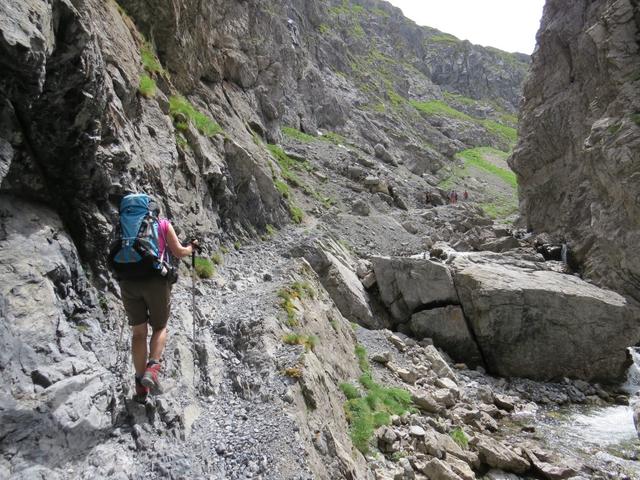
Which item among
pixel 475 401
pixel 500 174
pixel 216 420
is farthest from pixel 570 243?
pixel 500 174

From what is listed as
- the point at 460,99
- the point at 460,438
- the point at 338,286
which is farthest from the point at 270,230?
the point at 460,99

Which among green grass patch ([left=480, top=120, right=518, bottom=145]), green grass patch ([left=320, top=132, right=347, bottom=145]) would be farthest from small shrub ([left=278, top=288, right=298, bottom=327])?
green grass patch ([left=480, top=120, right=518, bottom=145])

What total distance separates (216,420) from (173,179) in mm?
8474

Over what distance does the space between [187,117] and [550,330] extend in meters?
18.4

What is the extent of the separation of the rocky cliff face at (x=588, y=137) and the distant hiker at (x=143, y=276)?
26.5 meters

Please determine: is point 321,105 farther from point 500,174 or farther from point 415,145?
point 500,174

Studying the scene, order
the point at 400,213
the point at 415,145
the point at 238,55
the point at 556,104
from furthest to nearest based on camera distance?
the point at 415,145 → the point at 400,213 → the point at 556,104 → the point at 238,55

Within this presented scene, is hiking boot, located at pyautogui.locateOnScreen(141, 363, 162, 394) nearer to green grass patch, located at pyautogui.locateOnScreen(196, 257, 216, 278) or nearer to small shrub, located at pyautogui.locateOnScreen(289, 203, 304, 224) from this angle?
green grass patch, located at pyautogui.locateOnScreen(196, 257, 216, 278)

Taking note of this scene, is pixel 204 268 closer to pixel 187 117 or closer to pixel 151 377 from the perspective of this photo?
pixel 151 377

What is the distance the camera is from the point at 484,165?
89.8m

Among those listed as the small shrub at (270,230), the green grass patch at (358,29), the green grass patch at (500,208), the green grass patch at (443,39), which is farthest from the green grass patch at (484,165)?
the green grass patch at (443,39)

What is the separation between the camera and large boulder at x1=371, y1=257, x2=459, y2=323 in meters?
20.1

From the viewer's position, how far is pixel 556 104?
35.6 metres

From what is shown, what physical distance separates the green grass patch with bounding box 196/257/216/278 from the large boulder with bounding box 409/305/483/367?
11.6 meters
